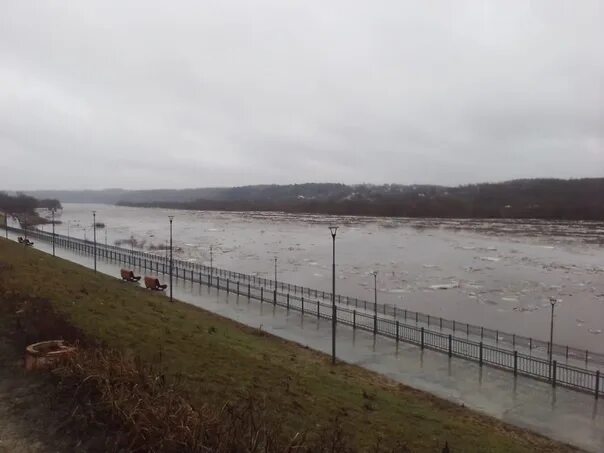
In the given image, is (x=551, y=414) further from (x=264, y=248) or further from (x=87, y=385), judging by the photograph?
(x=264, y=248)

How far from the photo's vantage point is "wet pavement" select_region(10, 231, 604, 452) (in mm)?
13336

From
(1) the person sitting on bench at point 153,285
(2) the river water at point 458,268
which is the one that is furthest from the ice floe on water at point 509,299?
(1) the person sitting on bench at point 153,285

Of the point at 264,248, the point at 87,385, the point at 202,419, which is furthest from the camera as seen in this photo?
the point at 264,248

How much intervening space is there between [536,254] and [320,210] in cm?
11429

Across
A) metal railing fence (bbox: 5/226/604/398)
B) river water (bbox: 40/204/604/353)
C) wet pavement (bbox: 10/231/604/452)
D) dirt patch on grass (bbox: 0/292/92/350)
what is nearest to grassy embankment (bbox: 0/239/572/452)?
dirt patch on grass (bbox: 0/292/92/350)

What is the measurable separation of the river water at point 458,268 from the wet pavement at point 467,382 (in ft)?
29.6

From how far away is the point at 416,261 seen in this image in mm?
53062

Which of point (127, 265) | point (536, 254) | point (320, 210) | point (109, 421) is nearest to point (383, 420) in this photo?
point (109, 421)

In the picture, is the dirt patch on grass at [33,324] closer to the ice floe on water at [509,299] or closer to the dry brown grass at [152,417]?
the dry brown grass at [152,417]

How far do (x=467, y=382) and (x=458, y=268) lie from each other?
3329cm

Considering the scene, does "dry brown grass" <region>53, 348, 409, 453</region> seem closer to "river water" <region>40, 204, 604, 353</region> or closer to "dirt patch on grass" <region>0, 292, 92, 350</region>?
"dirt patch on grass" <region>0, 292, 92, 350</region>

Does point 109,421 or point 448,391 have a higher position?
point 109,421

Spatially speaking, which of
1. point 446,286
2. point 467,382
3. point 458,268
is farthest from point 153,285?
point 458,268

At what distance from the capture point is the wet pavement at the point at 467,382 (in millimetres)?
13336
